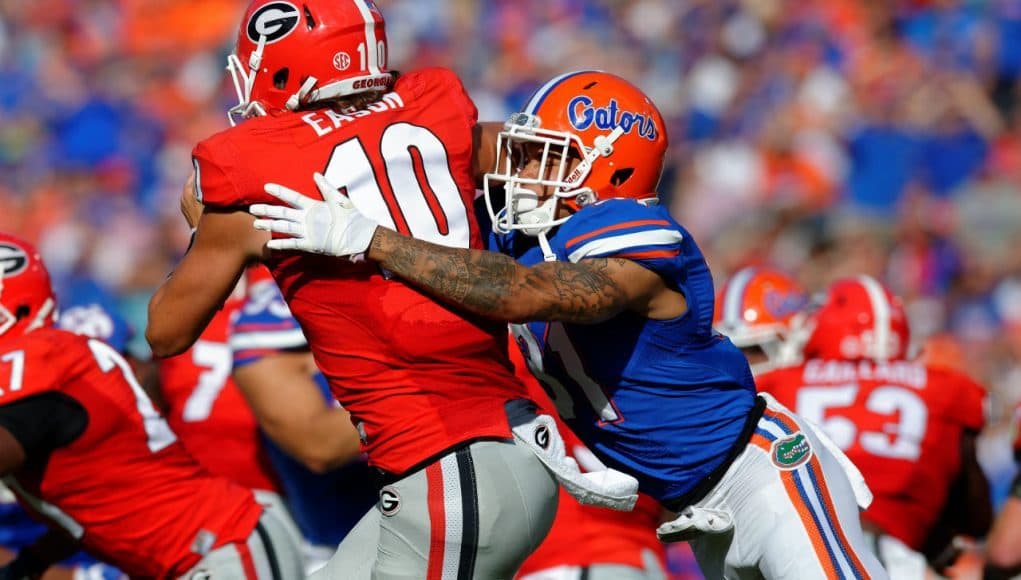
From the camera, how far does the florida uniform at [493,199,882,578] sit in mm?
3371

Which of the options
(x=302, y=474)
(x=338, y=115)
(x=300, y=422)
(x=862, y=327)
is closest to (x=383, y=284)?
(x=338, y=115)

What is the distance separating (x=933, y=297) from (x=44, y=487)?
253 inches

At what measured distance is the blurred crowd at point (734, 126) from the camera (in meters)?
8.93

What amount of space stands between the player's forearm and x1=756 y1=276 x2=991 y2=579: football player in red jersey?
7.20 ft

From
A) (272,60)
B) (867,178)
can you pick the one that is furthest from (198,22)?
(272,60)

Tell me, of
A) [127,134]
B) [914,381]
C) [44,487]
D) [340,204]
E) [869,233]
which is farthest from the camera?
[127,134]

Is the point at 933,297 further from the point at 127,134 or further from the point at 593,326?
the point at 127,134

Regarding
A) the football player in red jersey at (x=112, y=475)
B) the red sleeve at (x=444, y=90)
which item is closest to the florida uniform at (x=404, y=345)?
the red sleeve at (x=444, y=90)

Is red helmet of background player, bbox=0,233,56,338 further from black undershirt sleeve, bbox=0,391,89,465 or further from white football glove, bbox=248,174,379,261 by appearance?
white football glove, bbox=248,174,379,261

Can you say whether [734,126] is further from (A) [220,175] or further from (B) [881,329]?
(A) [220,175]

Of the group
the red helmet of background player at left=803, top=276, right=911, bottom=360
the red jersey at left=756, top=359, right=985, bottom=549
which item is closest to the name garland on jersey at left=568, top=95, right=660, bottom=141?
the red jersey at left=756, top=359, right=985, bottom=549

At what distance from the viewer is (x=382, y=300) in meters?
3.15

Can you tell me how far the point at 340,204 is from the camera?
303 centimetres

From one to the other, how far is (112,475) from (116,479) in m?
0.02
